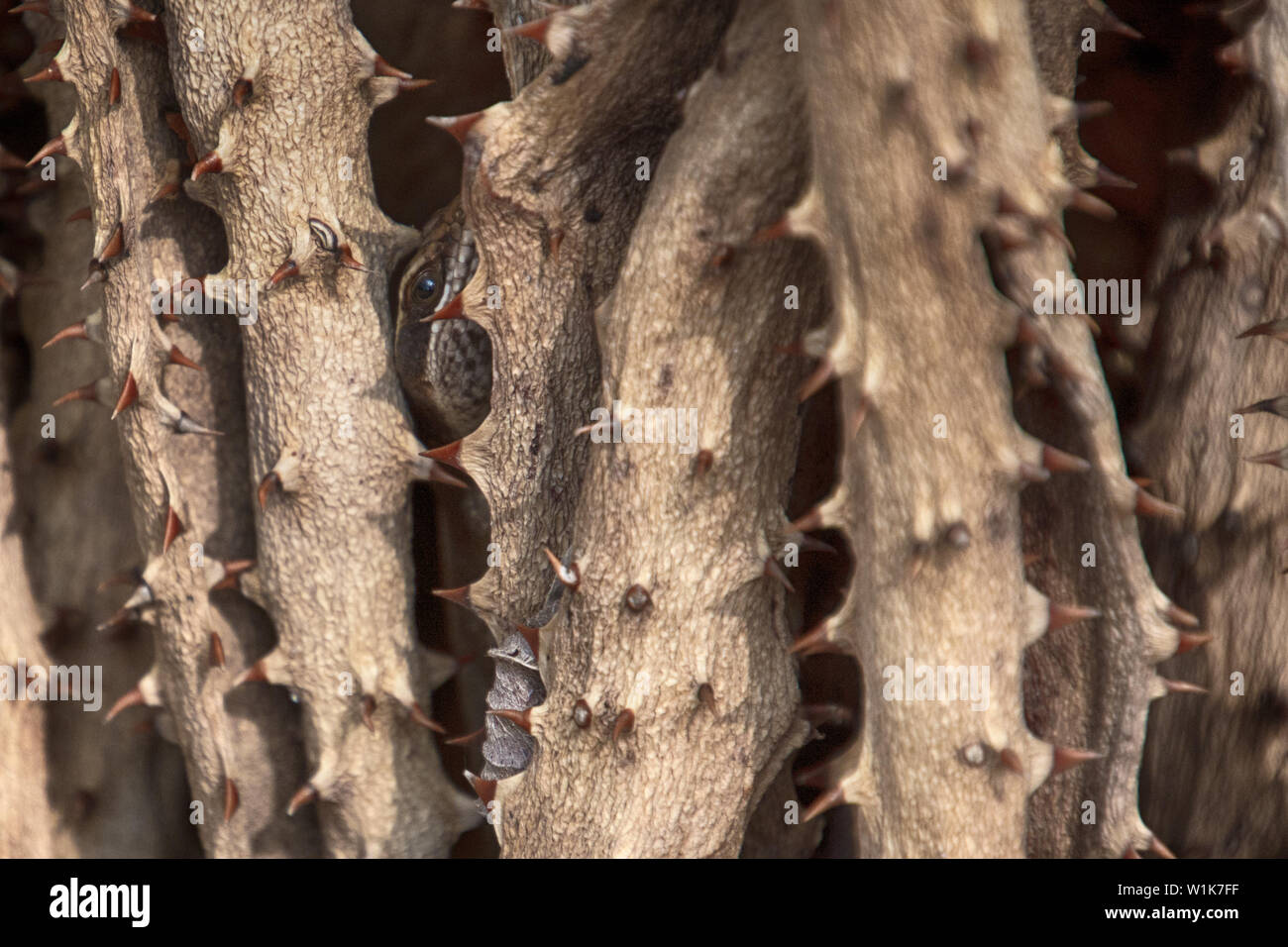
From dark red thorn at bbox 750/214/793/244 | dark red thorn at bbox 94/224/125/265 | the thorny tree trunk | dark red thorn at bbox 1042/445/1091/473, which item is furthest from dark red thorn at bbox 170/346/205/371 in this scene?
dark red thorn at bbox 1042/445/1091/473

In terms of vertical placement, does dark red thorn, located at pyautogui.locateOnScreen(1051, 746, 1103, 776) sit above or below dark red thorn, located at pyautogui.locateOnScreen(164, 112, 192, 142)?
below

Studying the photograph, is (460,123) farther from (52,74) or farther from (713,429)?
(52,74)

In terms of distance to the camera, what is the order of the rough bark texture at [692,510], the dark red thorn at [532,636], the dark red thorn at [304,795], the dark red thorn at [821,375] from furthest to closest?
the dark red thorn at [304,795], the dark red thorn at [532,636], the rough bark texture at [692,510], the dark red thorn at [821,375]

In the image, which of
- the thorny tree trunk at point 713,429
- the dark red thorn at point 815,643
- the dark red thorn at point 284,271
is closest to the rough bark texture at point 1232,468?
the thorny tree trunk at point 713,429

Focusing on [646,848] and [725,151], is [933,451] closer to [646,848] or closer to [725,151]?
[725,151]

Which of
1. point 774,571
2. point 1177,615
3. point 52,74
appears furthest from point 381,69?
point 1177,615

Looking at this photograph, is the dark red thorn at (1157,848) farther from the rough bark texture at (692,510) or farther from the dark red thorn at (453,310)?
the dark red thorn at (453,310)

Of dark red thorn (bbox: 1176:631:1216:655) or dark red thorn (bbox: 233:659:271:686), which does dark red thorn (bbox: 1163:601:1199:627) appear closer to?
dark red thorn (bbox: 1176:631:1216:655)
